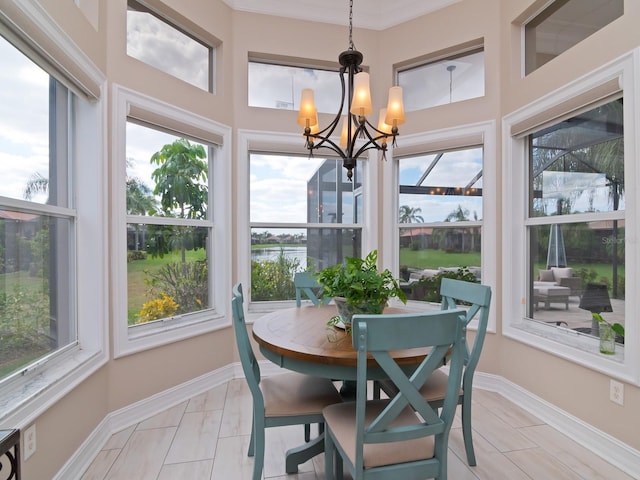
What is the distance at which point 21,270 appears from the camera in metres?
1.73

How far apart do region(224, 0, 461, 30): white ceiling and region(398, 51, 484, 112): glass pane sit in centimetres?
48

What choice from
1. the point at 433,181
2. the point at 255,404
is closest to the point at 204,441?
the point at 255,404

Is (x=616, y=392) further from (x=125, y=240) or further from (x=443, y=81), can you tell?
(x=125, y=240)

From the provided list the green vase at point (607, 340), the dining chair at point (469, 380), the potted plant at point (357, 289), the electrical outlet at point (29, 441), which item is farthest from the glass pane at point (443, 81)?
the electrical outlet at point (29, 441)

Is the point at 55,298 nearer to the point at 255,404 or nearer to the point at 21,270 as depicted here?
the point at 21,270

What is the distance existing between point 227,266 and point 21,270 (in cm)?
164

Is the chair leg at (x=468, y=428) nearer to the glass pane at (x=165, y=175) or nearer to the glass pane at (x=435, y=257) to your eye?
the glass pane at (x=435, y=257)

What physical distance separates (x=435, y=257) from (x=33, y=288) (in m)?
3.04

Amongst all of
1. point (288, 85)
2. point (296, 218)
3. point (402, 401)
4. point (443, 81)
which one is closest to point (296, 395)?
point (402, 401)

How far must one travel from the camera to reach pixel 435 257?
3486 mm

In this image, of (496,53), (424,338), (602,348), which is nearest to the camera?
(424,338)

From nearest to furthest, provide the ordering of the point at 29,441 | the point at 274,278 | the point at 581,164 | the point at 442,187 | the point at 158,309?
the point at 29,441 < the point at 581,164 < the point at 158,309 < the point at 442,187 < the point at 274,278

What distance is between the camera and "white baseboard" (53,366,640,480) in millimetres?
1984

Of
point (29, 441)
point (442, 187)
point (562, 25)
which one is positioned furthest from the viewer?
point (442, 187)
